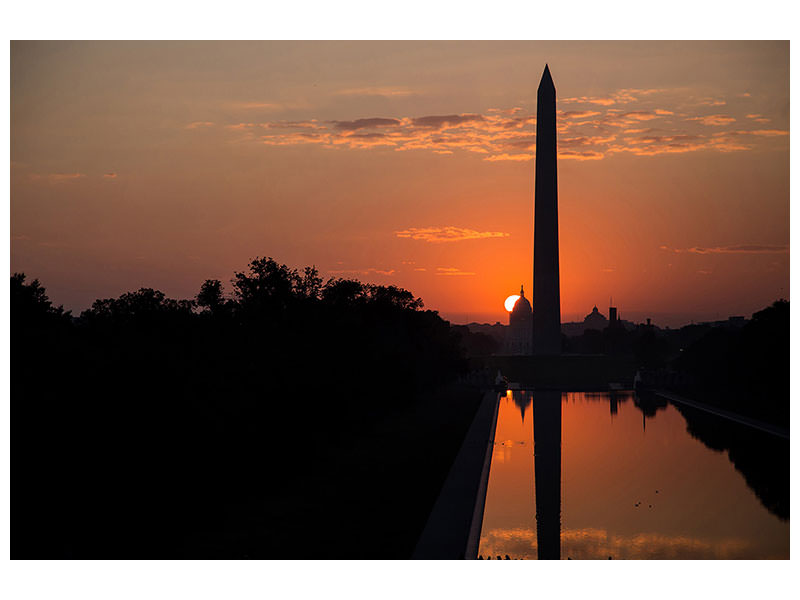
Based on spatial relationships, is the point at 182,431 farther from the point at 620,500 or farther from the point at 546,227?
the point at 546,227

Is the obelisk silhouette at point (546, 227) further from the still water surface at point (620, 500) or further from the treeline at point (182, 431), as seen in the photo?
the treeline at point (182, 431)

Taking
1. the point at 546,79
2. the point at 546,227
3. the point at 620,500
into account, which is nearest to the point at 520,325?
the point at 546,227

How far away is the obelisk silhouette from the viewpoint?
3012 inches

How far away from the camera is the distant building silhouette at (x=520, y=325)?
184 metres

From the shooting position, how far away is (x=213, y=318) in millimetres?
35969

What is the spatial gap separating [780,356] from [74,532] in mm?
35038

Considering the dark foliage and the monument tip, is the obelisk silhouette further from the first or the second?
the dark foliage

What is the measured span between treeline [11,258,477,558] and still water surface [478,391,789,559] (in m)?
2.01

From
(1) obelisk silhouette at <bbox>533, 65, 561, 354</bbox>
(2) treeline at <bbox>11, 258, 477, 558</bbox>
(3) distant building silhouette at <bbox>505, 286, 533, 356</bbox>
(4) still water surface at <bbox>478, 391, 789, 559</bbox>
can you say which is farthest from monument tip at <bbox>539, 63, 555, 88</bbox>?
(3) distant building silhouette at <bbox>505, 286, 533, 356</bbox>

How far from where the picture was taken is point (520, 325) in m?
189

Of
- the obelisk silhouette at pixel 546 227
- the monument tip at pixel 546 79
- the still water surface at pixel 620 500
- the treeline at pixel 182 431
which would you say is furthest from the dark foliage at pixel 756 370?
the monument tip at pixel 546 79

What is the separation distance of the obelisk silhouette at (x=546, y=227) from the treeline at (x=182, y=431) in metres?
44.3

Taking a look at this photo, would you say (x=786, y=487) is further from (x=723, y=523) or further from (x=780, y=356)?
(x=780, y=356)
